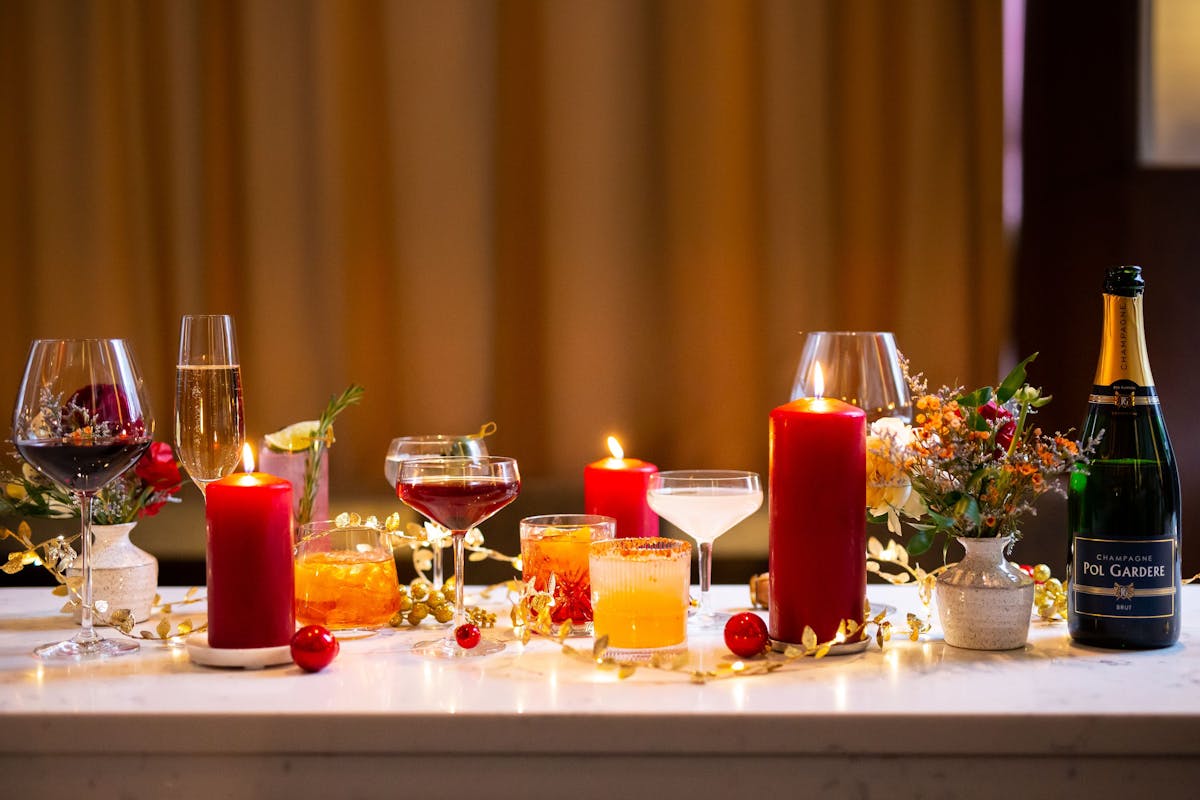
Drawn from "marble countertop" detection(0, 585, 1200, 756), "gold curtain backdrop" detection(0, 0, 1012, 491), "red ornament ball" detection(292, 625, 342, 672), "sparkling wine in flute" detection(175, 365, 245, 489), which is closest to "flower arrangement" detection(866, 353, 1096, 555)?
"marble countertop" detection(0, 585, 1200, 756)

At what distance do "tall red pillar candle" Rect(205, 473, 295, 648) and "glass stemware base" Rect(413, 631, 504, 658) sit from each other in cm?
→ 12

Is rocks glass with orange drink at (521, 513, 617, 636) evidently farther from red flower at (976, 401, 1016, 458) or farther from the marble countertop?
red flower at (976, 401, 1016, 458)

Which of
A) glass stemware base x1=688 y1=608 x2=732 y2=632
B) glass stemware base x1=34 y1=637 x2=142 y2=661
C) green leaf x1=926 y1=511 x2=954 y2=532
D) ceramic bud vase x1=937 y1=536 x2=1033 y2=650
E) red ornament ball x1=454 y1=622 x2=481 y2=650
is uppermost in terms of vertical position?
green leaf x1=926 y1=511 x2=954 y2=532

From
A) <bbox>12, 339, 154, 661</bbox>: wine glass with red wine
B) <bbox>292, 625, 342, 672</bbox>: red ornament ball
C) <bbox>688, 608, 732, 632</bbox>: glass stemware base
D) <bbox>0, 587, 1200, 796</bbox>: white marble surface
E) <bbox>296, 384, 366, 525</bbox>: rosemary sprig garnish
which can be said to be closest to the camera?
<bbox>0, 587, 1200, 796</bbox>: white marble surface

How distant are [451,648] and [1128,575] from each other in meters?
0.58

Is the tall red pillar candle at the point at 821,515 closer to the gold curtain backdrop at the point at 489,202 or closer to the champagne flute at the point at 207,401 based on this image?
the champagne flute at the point at 207,401

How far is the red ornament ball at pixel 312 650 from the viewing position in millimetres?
951

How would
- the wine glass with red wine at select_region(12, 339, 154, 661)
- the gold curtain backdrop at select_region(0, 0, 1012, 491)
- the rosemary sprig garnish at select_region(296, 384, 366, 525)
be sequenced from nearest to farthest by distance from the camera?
the wine glass with red wine at select_region(12, 339, 154, 661)
the rosemary sprig garnish at select_region(296, 384, 366, 525)
the gold curtain backdrop at select_region(0, 0, 1012, 491)

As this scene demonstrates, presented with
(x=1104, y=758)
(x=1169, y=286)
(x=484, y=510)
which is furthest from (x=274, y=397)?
(x=1104, y=758)

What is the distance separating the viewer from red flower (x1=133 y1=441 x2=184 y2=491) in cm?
126

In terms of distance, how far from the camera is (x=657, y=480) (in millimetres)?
1128

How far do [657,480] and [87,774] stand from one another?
0.54 m

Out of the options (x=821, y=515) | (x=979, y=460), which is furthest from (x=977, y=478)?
(x=821, y=515)

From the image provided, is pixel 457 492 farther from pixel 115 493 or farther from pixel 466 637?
pixel 115 493
